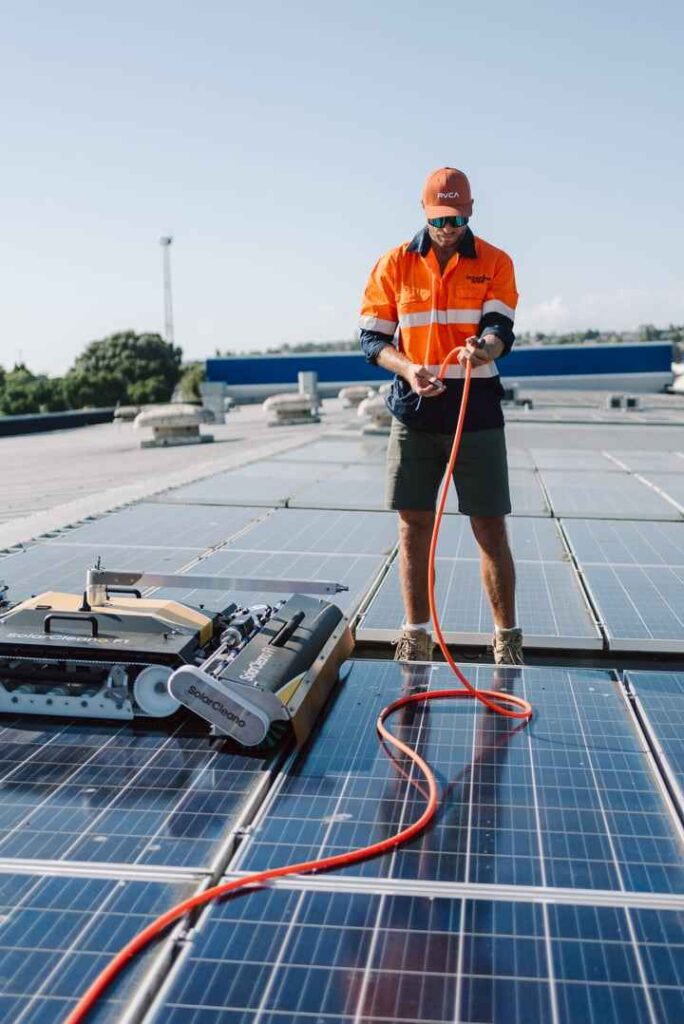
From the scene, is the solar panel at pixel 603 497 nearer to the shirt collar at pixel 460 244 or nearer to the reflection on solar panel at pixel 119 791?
the shirt collar at pixel 460 244

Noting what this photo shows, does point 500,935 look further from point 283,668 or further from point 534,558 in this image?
point 534,558

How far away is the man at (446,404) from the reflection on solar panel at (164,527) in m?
2.45

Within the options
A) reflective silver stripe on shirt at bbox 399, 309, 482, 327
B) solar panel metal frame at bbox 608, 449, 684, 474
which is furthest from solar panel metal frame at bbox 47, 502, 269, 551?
solar panel metal frame at bbox 608, 449, 684, 474

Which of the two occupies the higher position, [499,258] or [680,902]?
[499,258]

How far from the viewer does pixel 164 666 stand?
10.4ft

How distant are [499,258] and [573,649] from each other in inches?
66.7

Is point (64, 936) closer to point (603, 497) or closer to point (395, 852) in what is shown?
point (395, 852)

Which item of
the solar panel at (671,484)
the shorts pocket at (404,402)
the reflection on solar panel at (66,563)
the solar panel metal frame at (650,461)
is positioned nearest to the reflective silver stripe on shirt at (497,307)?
the shorts pocket at (404,402)

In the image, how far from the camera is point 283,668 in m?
3.20

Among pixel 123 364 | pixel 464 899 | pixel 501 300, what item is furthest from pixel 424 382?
pixel 123 364

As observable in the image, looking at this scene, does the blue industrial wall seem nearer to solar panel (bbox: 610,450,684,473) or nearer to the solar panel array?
solar panel (bbox: 610,450,684,473)

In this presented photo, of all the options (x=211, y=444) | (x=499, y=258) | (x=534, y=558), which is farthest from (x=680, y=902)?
(x=211, y=444)

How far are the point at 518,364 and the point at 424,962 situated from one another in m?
49.9

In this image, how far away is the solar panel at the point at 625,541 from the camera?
20.7 ft
